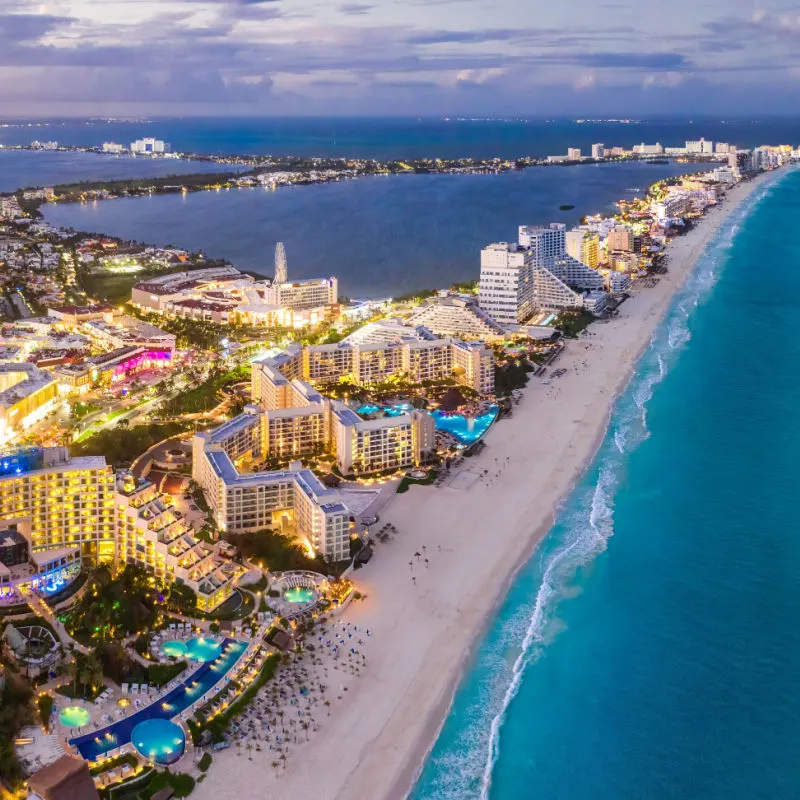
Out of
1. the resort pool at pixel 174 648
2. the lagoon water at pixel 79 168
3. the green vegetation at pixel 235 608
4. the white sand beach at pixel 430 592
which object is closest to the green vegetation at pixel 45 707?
Result: the resort pool at pixel 174 648

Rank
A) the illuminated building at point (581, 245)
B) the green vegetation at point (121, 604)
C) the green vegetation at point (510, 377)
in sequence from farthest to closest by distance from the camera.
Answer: the illuminated building at point (581, 245) → the green vegetation at point (510, 377) → the green vegetation at point (121, 604)

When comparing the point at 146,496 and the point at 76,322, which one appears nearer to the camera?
the point at 146,496

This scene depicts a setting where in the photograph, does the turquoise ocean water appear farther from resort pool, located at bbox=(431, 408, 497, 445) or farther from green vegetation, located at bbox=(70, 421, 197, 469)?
green vegetation, located at bbox=(70, 421, 197, 469)

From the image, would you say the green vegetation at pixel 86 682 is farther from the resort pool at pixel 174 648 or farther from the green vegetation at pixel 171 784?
the green vegetation at pixel 171 784

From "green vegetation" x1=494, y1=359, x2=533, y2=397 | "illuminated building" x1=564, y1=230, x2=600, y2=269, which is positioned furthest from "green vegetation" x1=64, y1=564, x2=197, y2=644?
"illuminated building" x1=564, y1=230, x2=600, y2=269

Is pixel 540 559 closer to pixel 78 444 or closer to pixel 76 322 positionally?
pixel 78 444

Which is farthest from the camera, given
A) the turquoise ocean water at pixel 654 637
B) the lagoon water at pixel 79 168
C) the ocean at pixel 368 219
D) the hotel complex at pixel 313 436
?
the lagoon water at pixel 79 168

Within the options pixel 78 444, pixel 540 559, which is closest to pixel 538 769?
pixel 540 559
